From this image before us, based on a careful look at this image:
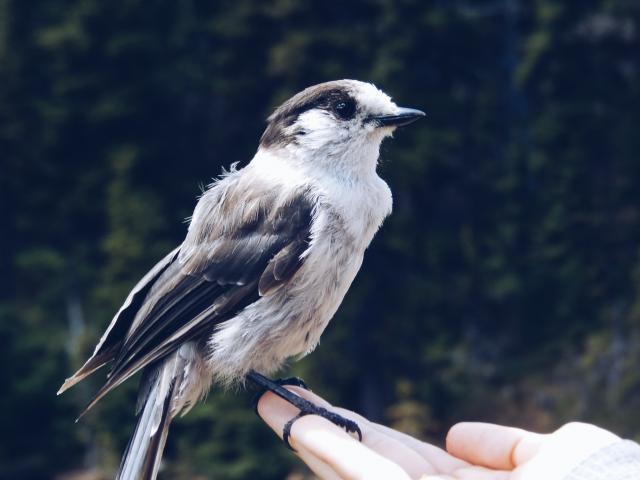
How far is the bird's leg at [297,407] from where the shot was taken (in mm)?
3191

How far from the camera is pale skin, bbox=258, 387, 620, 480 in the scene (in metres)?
2.61

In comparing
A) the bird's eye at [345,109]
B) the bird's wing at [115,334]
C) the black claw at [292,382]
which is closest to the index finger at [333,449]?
the black claw at [292,382]

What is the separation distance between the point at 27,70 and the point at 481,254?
11.1 metres

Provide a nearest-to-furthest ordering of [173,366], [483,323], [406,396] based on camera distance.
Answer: [173,366] → [406,396] → [483,323]

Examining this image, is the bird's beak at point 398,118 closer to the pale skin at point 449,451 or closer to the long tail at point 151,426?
the pale skin at point 449,451

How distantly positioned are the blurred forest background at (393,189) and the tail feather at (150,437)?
1034 centimetres

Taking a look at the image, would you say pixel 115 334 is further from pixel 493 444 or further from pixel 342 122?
pixel 493 444

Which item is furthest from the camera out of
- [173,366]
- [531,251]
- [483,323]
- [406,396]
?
[483,323]

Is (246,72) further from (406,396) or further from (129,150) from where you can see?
(406,396)

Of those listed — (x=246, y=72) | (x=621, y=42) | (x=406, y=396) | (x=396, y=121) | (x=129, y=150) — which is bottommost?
(x=396, y=121)

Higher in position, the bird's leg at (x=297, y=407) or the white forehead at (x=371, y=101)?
the white forehead at (x=371, y=101)

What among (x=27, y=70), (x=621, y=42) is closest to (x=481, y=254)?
(x=621, y=42)

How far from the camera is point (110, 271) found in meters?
15.6

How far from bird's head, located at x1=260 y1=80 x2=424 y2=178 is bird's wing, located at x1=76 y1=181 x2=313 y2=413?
0.23 meters
